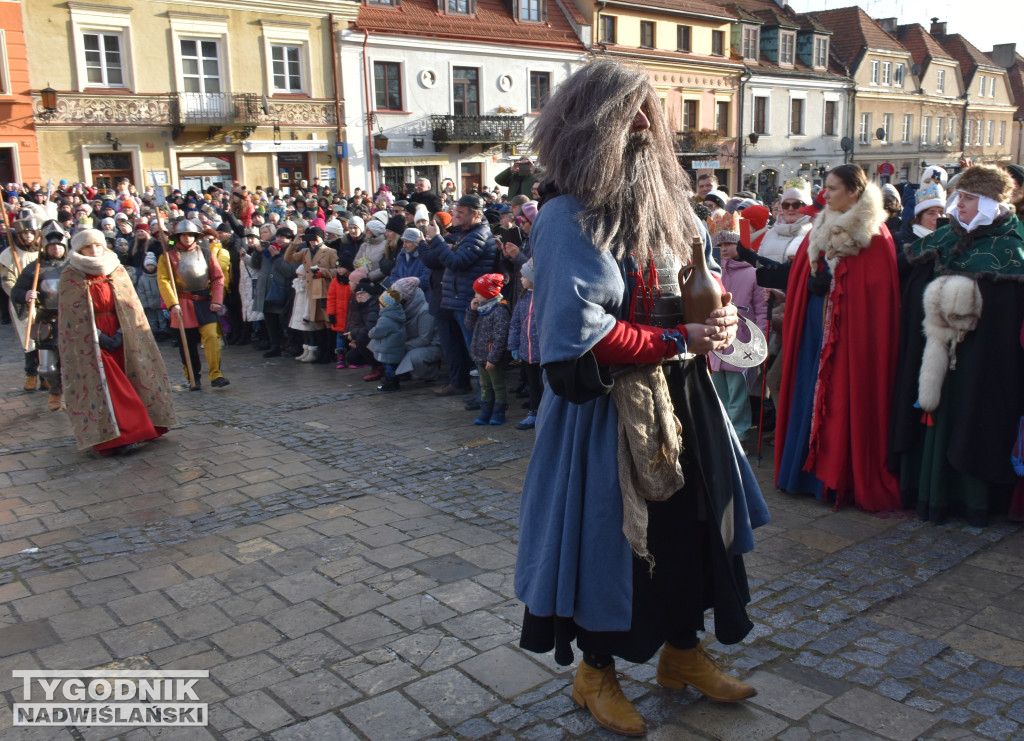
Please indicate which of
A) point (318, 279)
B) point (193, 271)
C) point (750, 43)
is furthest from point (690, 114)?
point (193, 271)

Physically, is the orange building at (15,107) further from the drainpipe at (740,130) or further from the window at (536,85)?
the drainpipe at (740,130)

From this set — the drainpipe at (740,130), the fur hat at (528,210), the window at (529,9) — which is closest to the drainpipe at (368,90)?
the window at (529,9)

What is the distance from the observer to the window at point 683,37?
34.9 m

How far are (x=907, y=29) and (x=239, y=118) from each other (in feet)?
125

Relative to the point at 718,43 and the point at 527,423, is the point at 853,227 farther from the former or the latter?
the point at 718,43

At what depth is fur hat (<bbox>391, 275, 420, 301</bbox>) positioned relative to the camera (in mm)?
9055

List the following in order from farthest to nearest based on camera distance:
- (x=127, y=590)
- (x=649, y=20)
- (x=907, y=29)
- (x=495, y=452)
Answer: (x=907, y=29)
(x=649, y=20)
(x=495, y=452)
(x=127, y=590)

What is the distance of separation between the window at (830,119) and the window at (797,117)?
4.77 ft

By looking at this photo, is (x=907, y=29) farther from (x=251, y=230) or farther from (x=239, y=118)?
(x=251, y=230)

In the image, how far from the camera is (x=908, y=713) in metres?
2.98

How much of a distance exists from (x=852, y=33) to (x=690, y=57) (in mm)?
12441

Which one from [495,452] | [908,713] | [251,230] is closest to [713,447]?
[908,713]

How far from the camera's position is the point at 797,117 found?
3962 cm

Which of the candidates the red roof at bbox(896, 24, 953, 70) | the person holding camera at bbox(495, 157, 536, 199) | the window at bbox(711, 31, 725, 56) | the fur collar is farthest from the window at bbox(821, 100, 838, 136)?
the fur collar
